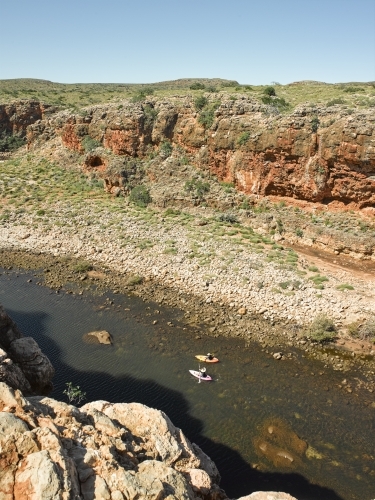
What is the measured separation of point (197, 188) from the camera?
Answer: 38688 millimetres

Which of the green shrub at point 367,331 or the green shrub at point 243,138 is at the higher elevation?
the green shrub at point 243,138

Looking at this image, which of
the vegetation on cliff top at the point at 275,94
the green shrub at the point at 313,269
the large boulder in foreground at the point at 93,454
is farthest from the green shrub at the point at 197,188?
the large boulder in foreground at the point at 93,454

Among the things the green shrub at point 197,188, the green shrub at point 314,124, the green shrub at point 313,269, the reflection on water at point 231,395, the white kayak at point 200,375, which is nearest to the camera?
the reflection on water at point 231,395

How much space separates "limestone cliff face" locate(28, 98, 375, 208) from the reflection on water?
17762 millimetres

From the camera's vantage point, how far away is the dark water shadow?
43.7ft

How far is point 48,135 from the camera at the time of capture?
52.1 metres

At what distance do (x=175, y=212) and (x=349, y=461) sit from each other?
1069 inches

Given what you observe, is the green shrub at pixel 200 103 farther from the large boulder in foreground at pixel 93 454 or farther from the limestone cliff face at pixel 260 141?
the large boulder in foreground at pixel 93 454

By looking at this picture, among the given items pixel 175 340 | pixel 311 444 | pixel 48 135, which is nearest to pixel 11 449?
pixel 311 444

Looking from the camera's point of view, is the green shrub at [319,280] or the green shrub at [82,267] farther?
the green shrub at [82,267]

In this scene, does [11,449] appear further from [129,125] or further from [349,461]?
[129,125]

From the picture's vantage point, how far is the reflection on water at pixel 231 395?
46.1ft

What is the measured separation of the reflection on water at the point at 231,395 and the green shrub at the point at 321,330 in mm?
1748

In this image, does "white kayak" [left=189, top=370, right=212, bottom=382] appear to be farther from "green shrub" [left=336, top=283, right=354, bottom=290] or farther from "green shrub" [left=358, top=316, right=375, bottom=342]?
"green shrub" [left=336, top=283, right=354, bottom=290]
